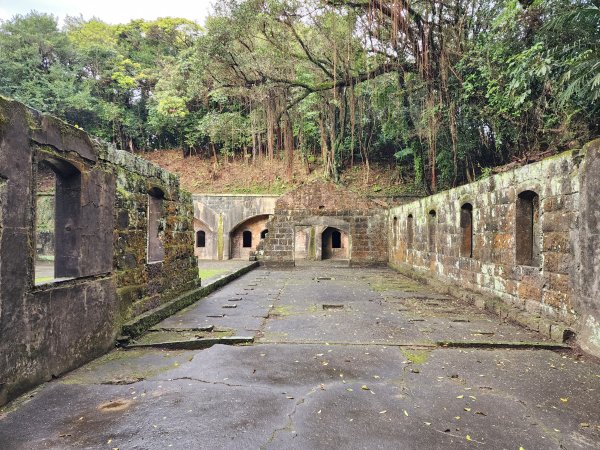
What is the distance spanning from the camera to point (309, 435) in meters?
2.44

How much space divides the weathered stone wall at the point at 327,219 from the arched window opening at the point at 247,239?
5251mm

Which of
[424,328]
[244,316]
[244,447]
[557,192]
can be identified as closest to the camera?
[244,447]

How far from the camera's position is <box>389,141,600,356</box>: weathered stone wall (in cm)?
413

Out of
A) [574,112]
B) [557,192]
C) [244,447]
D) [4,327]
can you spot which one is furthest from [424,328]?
[574,112]

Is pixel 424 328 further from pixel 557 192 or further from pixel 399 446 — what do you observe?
pixel 399 446

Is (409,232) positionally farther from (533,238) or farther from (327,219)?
(533,238)

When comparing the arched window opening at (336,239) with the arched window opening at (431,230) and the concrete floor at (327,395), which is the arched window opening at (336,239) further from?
the concrete floor at (327,395)

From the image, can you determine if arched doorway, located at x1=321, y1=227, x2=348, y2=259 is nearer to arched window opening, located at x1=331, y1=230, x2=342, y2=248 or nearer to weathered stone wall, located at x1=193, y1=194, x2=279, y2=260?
arched window opening, located at x1=331, y1=230, x2=342, y2=248

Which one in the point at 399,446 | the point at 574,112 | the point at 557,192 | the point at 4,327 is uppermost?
the point at 574,112

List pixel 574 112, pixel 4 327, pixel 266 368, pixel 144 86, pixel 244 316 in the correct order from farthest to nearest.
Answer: pixel 144 86
pixel 574 112
pixel 244 316
pixel 266 368
pixel 4 327

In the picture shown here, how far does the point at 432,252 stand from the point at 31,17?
98.7 feet

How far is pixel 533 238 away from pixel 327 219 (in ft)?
32.5

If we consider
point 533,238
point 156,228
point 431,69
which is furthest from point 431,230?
point 156,228

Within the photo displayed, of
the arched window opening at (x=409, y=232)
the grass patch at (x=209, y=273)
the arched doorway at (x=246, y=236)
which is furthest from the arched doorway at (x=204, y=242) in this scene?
the arched window opening at (x=409, y=232)
